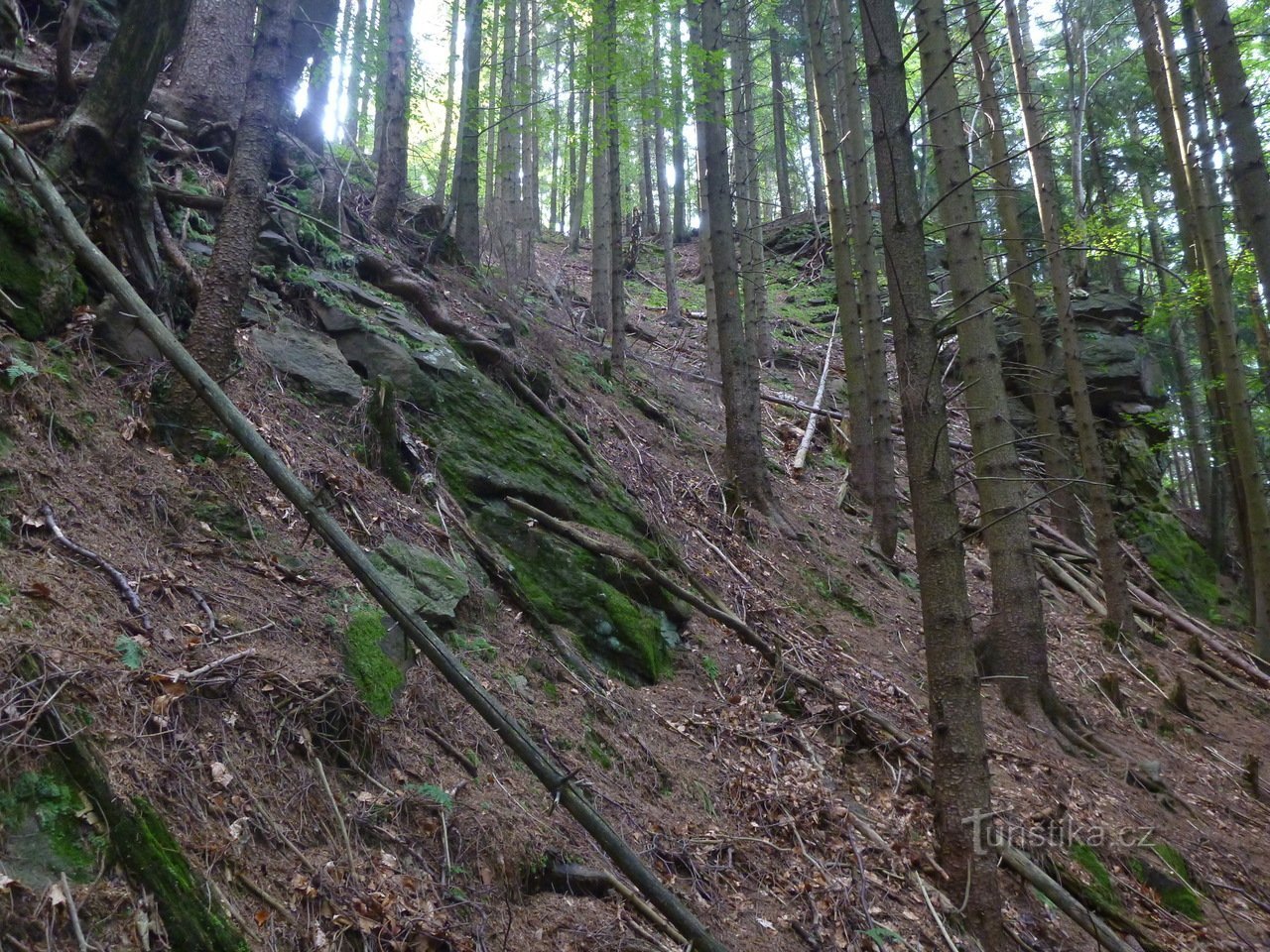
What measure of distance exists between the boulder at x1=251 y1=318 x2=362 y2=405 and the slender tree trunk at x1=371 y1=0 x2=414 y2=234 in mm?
3678

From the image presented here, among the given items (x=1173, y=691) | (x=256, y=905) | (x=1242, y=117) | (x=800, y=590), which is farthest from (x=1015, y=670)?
(x=256, y=905)

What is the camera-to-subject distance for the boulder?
6.29 m

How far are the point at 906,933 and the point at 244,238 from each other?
5.86 metres

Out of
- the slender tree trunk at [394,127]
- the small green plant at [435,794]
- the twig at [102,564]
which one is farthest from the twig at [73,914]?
the slender tree trunk at [394,127]

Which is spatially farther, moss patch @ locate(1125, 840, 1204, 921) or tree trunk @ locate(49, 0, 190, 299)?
moss patch @ locate(1125, 840, 1204, 921)

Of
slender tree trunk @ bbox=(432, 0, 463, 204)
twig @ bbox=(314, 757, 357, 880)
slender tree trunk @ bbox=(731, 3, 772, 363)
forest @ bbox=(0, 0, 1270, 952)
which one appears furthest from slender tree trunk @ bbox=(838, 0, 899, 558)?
twig @ bbox=(314, 757, 357, 880)

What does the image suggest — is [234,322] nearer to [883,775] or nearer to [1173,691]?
[883,775]

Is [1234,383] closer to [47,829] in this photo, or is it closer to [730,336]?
[730,336]

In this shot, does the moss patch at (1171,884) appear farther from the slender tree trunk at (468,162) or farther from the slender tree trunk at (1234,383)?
the slender tree trunk at (468,162)

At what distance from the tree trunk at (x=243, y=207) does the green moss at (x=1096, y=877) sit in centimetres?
696

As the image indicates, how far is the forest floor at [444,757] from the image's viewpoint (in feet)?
9.76

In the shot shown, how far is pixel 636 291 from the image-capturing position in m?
22.9

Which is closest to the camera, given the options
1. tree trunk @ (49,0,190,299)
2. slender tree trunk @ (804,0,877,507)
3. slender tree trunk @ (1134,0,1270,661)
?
tree trunk @ (49,0,190,299)

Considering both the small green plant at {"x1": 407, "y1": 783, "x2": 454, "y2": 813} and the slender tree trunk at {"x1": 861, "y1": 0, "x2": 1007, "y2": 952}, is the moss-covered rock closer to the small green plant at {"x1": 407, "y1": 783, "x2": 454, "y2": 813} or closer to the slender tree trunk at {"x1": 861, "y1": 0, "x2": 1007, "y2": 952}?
the small green plant at {"x1": 407, "y1": 783, "x2": 454, "y2": 813}
